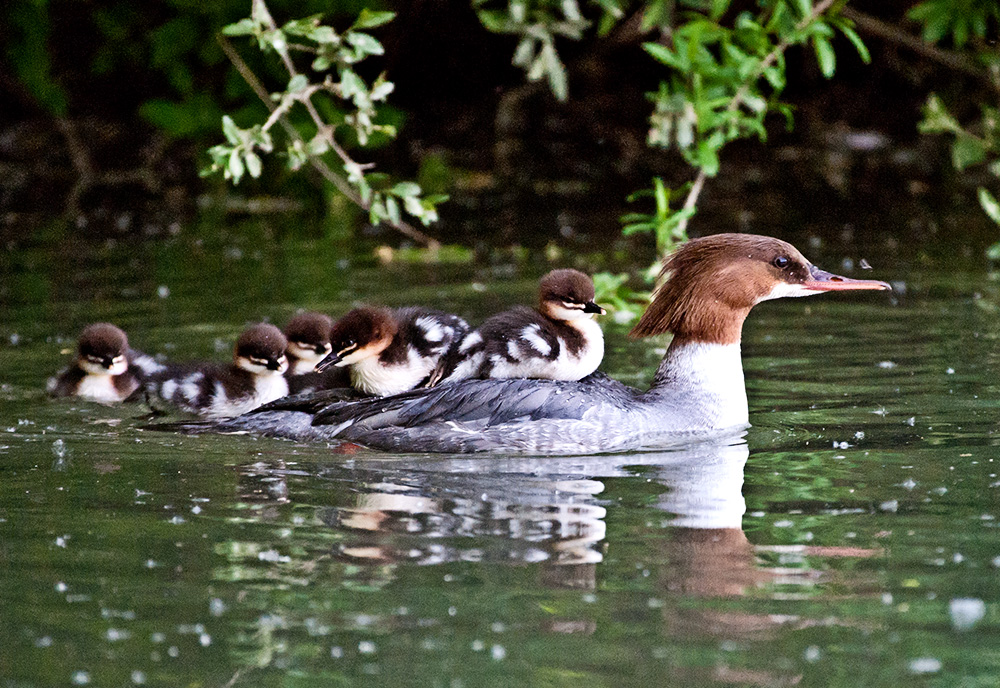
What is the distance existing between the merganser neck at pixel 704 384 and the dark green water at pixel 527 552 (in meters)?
0.15

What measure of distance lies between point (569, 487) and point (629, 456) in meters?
0.56

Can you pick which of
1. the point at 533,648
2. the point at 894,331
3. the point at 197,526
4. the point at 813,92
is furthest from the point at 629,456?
the point at 813,92

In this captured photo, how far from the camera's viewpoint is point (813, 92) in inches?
647

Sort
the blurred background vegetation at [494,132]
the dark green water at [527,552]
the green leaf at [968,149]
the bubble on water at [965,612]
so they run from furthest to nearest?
the blurred background vegetation at [494,132], the green leaf at [968,149], the bubble on water at [965,612], the dark green water at [527,552]

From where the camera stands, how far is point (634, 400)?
610cm

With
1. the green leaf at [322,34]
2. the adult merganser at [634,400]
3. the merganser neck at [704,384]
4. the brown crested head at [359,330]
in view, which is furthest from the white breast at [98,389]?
the merganser neck at [704,384]

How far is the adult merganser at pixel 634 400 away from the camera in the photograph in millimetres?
5945

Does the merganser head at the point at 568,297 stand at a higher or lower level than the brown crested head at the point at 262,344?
higher

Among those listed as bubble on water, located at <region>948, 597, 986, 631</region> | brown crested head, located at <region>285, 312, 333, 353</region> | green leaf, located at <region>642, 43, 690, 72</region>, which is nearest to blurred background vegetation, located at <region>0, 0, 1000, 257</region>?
green leaf, located at <region>642, 43, 690, 72</region>

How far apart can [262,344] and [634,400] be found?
1.67 m

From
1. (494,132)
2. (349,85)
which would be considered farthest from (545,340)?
(494,132)

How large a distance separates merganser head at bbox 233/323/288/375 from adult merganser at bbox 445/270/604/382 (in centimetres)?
76

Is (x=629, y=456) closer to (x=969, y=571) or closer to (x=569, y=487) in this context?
(x=569, y=487)

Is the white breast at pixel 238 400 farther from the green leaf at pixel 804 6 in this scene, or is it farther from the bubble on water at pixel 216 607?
the green leaf at pixel 804 6
